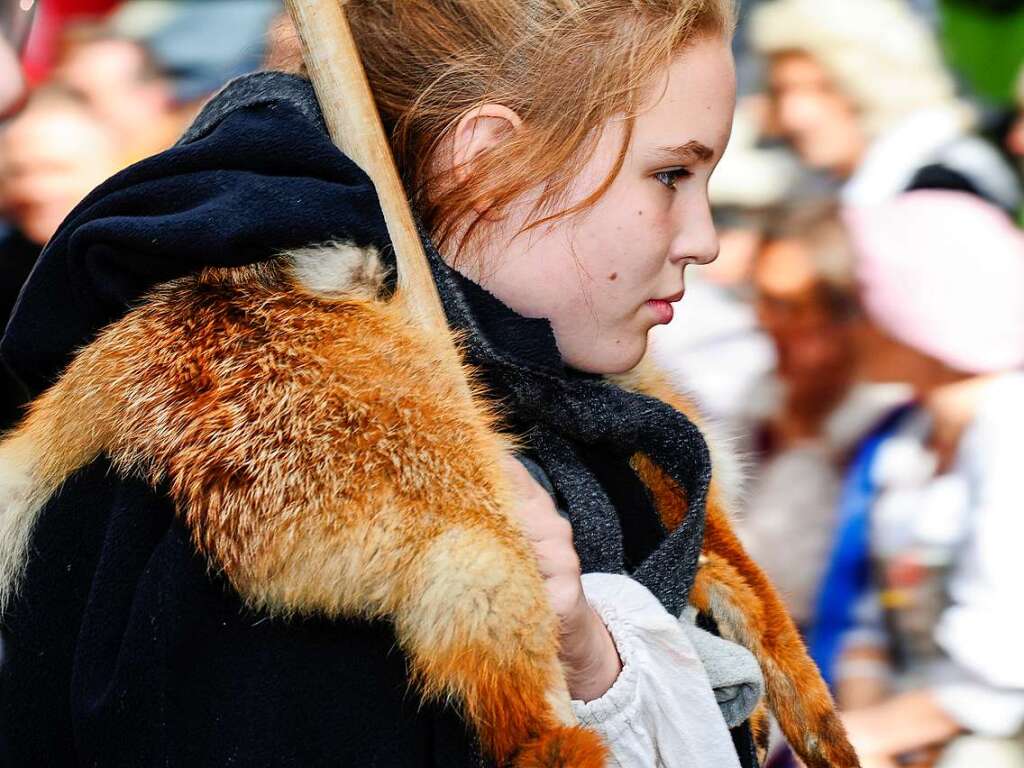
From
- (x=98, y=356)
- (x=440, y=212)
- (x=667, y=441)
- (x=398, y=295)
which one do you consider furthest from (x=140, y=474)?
(x=667, y=441)

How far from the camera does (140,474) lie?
50.3 inches

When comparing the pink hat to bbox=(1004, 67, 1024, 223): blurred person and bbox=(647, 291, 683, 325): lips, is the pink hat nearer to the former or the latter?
bbox=(1004, 67, 1024, 223): blurred person

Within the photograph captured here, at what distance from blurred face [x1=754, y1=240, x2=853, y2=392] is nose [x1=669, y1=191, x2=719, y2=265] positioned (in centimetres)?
173

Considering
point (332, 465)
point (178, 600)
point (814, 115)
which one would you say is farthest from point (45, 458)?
point (814, 115)

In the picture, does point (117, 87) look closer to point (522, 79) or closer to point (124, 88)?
point (124, 88)

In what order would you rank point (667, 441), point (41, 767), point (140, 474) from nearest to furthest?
1. point (140, 474)
2. point (41, 767)
3. point (667, 441)

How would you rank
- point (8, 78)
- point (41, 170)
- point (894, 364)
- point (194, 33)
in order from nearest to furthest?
1. point (8, 78)
2. point (894, 364)
3. point (41, 170)
4. point (194, 33)

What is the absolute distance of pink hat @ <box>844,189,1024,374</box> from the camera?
9.80 ft

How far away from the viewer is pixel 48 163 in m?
3.54

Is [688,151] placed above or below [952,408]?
above

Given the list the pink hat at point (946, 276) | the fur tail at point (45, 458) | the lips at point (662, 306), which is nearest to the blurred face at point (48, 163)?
the pink hat at point (946, 276)

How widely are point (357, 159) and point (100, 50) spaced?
2.63m

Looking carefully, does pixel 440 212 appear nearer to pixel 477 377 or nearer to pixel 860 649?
pixel 477 377

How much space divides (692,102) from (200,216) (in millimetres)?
582
